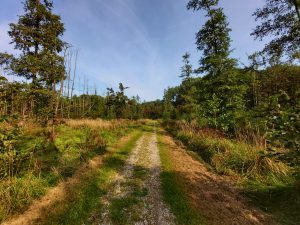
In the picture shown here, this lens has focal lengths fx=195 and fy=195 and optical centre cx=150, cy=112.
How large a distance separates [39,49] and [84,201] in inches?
603

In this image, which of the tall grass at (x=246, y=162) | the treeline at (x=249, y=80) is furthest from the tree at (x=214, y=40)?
the tall grass at (x=246, y=162)

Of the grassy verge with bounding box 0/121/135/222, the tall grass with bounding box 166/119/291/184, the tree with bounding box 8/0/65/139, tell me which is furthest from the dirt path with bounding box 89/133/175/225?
the tree with bounding box 8/0/65/139

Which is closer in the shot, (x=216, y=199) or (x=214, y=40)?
(x=216, y=199)

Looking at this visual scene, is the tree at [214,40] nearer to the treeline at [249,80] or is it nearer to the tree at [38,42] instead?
the treeline at [249,80]

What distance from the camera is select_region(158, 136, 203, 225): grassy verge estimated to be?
4431 millimetres

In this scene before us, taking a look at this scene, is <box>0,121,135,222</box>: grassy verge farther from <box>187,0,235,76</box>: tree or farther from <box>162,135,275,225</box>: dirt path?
<box>187,0,235,76</box>: tree

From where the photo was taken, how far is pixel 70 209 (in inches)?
182

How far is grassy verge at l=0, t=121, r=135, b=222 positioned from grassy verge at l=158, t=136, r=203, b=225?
335cm

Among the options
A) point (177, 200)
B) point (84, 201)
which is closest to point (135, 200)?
point (177, 200)

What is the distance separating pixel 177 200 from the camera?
5309 millimetres

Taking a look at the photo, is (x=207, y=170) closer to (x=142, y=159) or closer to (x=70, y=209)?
(x=142, y=159)

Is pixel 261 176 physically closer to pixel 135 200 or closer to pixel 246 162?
pixel 246 162

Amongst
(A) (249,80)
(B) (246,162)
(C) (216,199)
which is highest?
(A) (249,80)

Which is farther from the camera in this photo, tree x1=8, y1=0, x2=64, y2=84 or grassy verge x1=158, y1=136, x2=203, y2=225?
tree x1=8, y1=0, x2=64, y2=84
